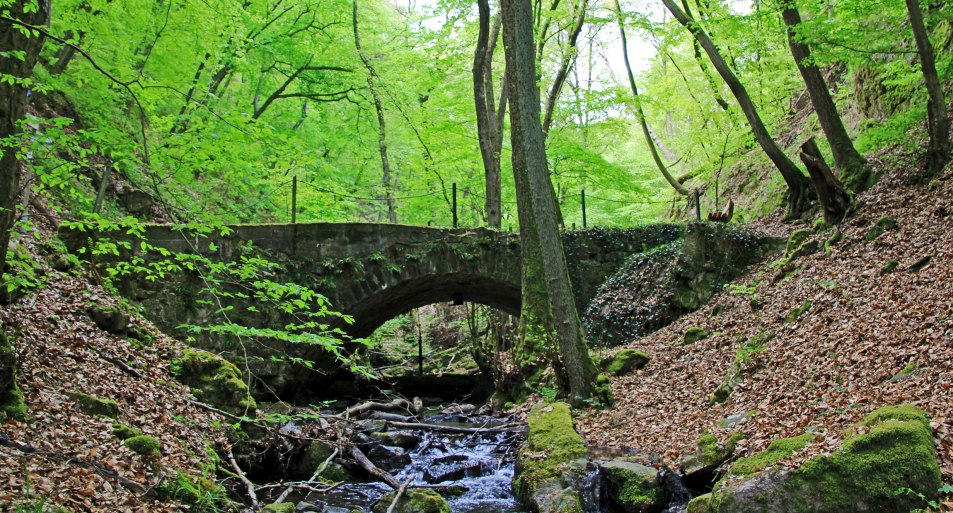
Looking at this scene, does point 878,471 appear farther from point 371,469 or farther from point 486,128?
point 486,128

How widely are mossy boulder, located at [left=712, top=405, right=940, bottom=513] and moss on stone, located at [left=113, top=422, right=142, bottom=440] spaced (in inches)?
171

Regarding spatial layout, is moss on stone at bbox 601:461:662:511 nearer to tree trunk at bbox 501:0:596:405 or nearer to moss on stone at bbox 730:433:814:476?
moss on stone at bbox 730:433:814:476

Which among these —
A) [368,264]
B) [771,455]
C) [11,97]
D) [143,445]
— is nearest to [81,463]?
[143,445]

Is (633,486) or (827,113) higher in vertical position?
(827,113)

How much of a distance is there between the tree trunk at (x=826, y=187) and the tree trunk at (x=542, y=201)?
4.39 meters

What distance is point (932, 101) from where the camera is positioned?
317 inches

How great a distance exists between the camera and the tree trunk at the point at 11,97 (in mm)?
3996

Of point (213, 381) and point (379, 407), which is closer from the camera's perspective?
point (213, 381)

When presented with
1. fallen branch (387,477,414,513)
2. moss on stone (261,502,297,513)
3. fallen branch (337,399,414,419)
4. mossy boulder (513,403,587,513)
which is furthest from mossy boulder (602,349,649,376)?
moss on stone (261,502,297,513)

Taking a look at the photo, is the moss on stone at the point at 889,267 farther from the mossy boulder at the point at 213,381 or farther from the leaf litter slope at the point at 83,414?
the leaf litter slope at the point at 83,414

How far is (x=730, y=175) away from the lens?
1741 centimetres

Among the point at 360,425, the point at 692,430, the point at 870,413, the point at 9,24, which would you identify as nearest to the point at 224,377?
the point at 360,425

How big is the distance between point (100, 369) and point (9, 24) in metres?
3.11

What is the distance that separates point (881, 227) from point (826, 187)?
62.8 inches
